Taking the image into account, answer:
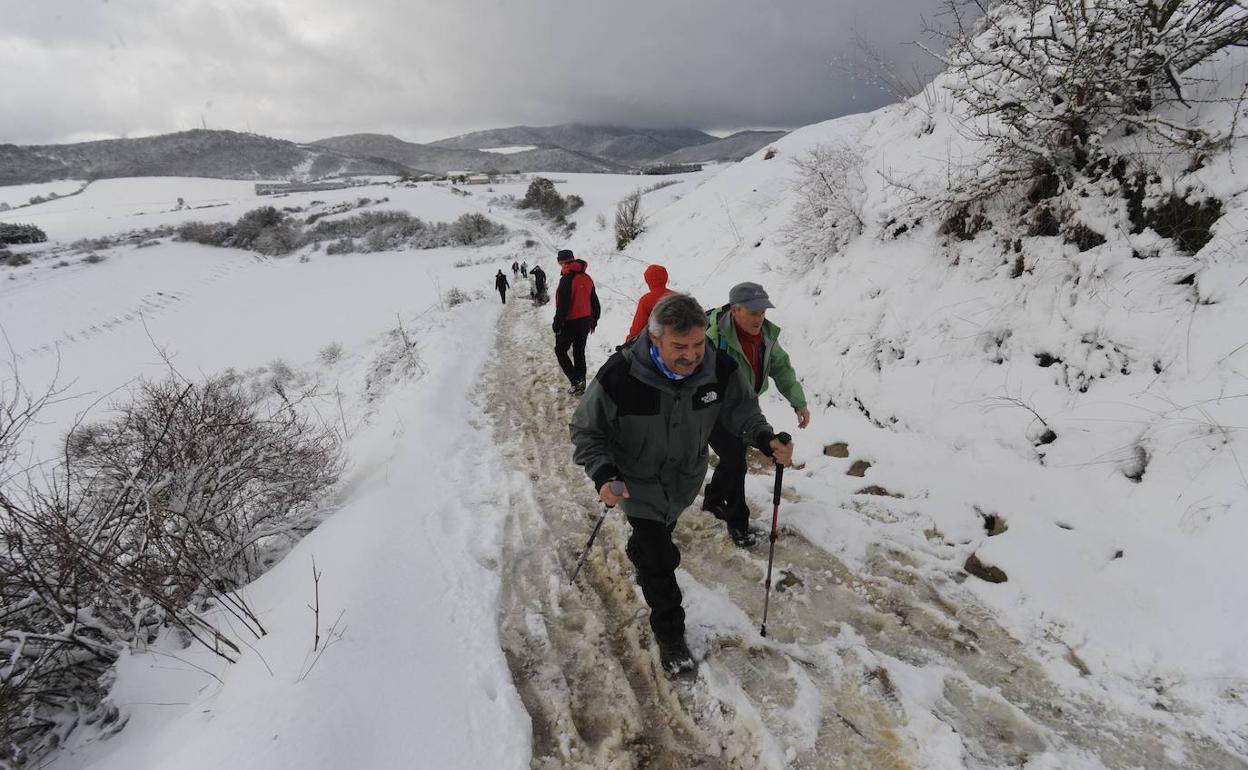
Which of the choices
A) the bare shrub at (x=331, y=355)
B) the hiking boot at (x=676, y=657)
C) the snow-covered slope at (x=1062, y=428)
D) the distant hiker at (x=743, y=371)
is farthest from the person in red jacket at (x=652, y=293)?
the bare shrub at (x=331, y=355)

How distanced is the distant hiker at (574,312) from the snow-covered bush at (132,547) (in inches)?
131

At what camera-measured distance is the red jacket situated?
276 inches

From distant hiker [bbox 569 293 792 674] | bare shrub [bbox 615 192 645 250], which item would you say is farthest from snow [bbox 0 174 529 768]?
bare shrub [bbox 615 192 645 250]

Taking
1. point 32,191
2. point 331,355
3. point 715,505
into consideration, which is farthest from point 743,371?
point 32,191

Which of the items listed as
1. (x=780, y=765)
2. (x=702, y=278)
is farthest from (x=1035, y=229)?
(x=702, y=278)

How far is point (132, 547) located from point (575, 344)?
5.04 m

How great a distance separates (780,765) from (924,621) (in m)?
1.40

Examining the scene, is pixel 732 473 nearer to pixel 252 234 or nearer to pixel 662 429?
pixel 662 429

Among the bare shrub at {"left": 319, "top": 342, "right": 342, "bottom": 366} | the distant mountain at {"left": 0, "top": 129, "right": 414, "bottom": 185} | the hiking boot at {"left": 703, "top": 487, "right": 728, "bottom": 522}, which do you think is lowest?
the bare shrub at {"left": 319, "top": 342, "right": 342, "bottom": 366}

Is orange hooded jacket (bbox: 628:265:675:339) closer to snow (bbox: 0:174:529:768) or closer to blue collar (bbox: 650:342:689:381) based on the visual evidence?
snow (bbox: 0:174:529:768)

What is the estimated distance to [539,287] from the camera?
50.9 ft

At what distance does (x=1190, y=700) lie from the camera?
2508 mm

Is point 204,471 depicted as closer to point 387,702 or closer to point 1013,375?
point 387,702

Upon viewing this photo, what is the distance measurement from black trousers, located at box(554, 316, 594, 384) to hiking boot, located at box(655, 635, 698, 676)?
4913 mm
